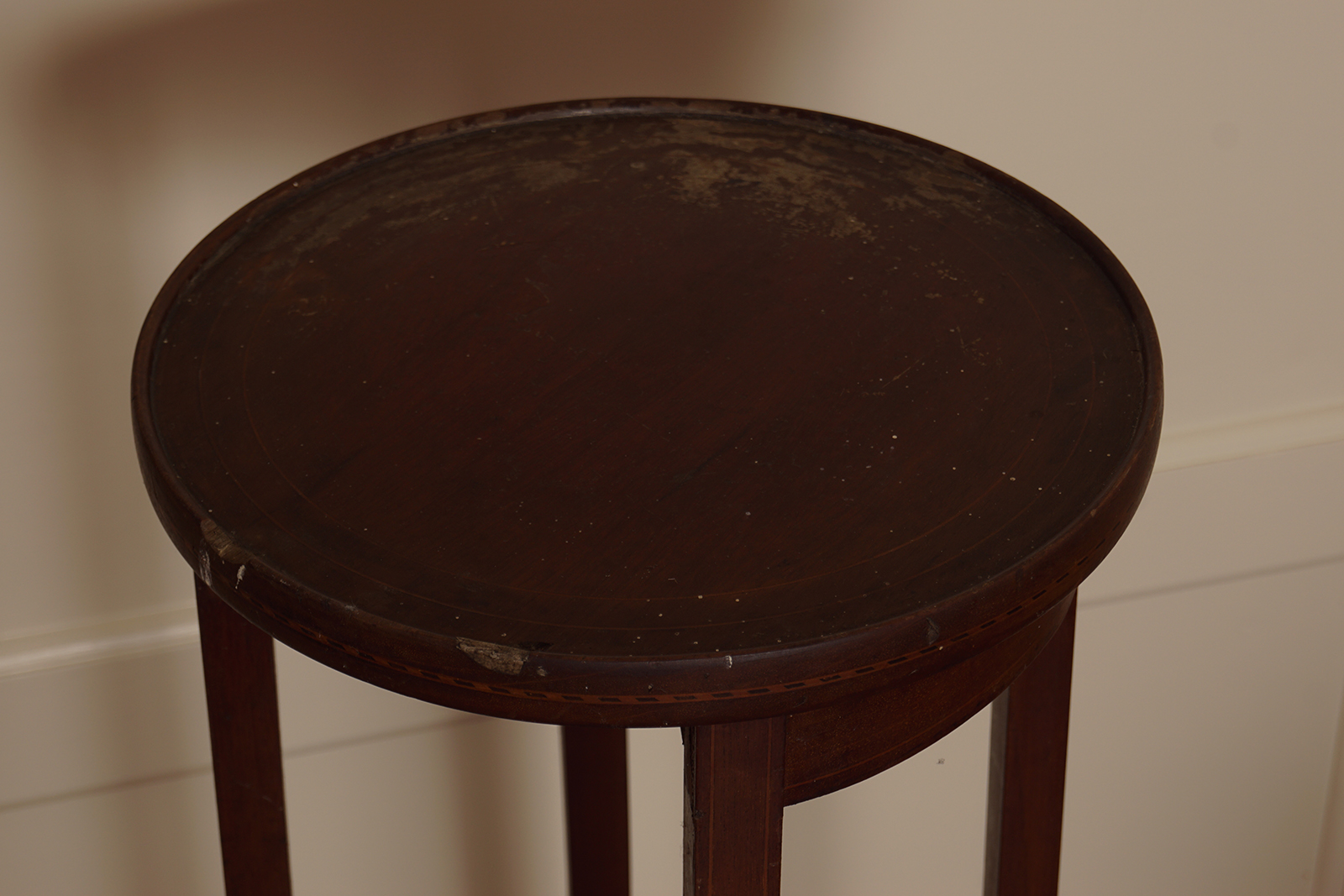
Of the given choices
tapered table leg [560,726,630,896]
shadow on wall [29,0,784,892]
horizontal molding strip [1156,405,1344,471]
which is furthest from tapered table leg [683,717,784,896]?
horizontal molding strip [1156,405,1344,471]

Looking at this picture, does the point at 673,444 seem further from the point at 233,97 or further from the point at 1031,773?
the point at 233,97

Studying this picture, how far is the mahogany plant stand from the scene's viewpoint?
57 cm

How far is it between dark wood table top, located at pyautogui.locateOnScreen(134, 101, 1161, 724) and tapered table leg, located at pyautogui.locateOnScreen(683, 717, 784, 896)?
4 cm

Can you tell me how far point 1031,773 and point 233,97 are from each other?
0.78 meters

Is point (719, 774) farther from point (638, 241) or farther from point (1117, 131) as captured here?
point (1117, 131)

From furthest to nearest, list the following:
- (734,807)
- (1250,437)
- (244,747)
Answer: (1250,437)
(244,747)
(734,807)

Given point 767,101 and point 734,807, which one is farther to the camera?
point 767,101

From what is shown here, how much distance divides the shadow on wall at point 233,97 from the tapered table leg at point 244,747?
346 mm

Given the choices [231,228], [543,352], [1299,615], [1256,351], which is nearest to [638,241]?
[543,352]

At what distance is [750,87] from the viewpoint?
3.85 ft

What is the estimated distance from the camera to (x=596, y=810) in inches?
47.7

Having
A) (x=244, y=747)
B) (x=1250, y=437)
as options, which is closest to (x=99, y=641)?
(x=244, y=747)

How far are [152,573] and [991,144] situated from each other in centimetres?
84

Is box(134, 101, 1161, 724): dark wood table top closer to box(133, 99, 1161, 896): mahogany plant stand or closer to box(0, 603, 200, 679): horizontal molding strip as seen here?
box(133, 99, 1161, 896): mahogany plant stand
